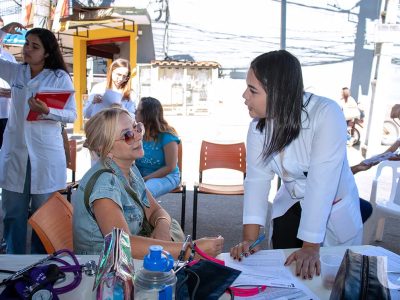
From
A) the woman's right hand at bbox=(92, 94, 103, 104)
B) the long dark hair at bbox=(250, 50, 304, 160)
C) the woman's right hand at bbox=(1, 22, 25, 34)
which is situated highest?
the woman's right hand at bbox=(1, 22, 25, 34)

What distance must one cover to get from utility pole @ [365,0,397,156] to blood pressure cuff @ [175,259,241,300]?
7633 millimetres

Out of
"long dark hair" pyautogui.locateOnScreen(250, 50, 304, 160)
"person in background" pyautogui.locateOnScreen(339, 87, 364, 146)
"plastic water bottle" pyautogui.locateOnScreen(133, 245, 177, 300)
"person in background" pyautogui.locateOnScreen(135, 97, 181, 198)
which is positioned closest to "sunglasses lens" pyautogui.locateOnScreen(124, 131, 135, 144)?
"long dark hair" pyautogui.locateOnScreen(250, 50, 304, 160)

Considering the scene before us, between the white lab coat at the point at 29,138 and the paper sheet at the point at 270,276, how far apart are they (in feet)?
5.76

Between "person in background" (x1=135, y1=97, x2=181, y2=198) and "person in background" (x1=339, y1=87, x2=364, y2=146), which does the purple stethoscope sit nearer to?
"person in background" (x1=135, y1=97, x2=181, y2=198)

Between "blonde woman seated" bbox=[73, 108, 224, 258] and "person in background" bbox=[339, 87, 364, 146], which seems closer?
"blonde woman seated" bbox=[73, 108, 224, 258]

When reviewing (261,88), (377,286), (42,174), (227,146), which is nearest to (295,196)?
(261,88)

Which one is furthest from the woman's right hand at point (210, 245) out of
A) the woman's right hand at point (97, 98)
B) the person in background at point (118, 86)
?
the woman's right hand at point (97, 98)

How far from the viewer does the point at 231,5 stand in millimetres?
13547

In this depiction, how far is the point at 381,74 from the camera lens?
805cm

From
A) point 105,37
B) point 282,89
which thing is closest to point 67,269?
point 282,89

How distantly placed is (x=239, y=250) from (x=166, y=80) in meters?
12.0

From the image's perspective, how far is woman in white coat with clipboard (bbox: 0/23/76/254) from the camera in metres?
2.80

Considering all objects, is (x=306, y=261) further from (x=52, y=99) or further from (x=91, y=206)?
(x=52, y=99)

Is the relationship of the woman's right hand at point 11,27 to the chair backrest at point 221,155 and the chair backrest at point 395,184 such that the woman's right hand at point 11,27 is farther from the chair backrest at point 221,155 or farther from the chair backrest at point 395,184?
the chair backrest at point 395,184
